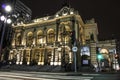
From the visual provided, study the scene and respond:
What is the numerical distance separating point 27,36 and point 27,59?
805cm

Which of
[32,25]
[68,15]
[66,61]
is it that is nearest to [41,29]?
[32,25]

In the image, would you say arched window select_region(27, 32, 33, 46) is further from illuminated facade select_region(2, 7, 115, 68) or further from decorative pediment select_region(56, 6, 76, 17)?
decorative pediment select_region(56, 6, 76, 17)

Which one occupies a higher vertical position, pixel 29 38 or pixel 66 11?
pixel 66 11

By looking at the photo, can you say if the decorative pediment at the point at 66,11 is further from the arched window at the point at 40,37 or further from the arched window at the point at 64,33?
the arched window at the point at 40,37

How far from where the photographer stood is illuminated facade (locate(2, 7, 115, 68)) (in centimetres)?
3575

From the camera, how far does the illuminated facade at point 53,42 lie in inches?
1407

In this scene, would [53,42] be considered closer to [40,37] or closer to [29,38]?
[40,37]

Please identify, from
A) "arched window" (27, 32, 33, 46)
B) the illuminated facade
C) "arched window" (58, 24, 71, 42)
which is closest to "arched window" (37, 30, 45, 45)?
the illuminated facade

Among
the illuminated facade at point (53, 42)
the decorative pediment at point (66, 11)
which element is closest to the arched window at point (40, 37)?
the illuminated facade at point (53, 42)

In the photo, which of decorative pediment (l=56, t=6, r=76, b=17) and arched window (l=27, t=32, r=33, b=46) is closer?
decorative pediment (l=56, t=6, r=76, b=17)

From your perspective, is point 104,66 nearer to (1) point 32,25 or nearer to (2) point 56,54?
(2) point 56,54

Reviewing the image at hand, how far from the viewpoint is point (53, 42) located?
125 feet

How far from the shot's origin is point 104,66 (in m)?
36.4

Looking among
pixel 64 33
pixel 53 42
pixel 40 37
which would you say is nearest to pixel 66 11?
pixel 64 33
